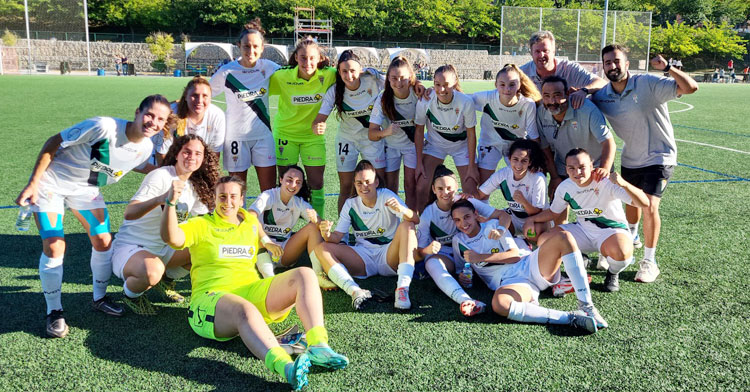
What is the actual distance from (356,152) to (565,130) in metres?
2.01

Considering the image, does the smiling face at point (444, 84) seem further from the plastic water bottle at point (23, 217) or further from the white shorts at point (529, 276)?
the plastic water bottle at point (23, 217)

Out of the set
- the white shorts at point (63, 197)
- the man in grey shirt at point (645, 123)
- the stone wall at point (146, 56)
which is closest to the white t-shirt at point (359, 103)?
the man in grey shirt at point (645, 123)

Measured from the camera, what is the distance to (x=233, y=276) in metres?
3.45

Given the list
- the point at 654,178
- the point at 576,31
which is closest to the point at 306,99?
the point at 654,178

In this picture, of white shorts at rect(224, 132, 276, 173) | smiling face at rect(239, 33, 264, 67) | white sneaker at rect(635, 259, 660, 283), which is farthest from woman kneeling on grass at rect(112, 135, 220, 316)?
white sneaker at rect(635, 259, 660, 283)

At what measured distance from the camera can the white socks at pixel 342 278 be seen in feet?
13.1

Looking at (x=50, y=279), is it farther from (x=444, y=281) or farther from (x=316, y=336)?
(x=444, y=281)

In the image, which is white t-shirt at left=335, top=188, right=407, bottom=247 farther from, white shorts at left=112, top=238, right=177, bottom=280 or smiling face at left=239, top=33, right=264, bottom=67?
smiling face at left=239, top=33, right=264, bottom=67

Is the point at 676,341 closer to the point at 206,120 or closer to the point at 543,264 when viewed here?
the point at 543,264

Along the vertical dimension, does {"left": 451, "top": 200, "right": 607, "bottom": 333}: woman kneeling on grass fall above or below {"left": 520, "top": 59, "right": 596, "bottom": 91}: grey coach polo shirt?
below

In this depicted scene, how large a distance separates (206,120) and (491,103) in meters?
2.57

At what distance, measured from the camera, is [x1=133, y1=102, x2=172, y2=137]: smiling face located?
354 cm

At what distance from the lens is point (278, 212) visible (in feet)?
15.5

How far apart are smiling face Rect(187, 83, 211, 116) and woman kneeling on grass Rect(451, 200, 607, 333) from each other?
218cm
